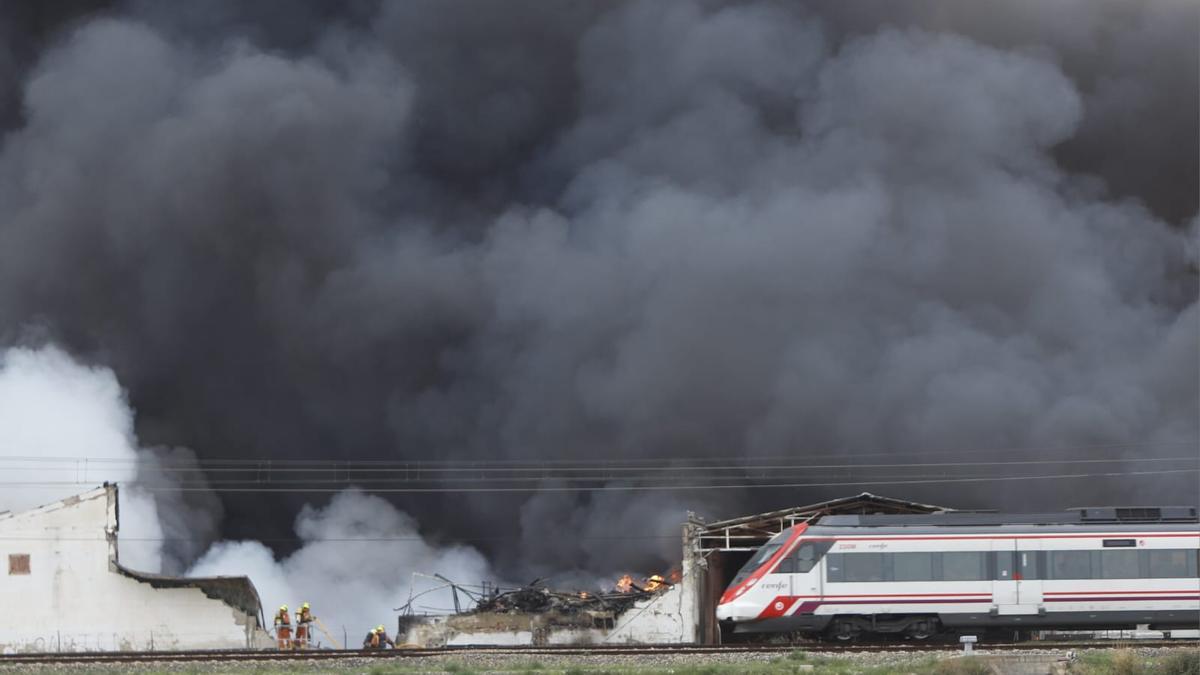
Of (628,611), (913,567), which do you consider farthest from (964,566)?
(628,611)

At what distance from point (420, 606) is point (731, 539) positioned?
891cm

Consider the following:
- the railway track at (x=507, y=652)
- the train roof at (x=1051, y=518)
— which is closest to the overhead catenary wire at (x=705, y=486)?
the train roof at (x=1051, y=518)

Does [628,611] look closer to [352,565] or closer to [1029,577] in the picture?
[1029,577]

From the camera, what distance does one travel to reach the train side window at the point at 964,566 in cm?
3619

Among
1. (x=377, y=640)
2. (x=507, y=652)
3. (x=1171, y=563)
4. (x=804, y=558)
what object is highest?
(x=804, y=558)

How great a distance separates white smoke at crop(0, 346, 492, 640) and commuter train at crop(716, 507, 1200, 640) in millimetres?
14637

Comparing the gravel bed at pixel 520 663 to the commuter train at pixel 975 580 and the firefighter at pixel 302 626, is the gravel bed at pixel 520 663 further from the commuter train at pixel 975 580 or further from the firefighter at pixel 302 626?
the firefighter at pixel 302 626

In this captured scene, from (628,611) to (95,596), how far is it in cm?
1133

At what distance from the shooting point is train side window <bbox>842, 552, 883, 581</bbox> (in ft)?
119

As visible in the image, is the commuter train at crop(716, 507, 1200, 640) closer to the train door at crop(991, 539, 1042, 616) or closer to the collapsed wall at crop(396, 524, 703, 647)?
the train door at crop(991, 539, 1042, 616)

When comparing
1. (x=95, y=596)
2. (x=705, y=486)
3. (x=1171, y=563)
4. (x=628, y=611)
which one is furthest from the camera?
(x=705, y=486)

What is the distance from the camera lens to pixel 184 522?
170 ft

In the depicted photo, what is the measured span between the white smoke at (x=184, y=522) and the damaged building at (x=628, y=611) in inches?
308

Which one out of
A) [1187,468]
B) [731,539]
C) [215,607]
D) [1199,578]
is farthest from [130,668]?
[1187,468]
